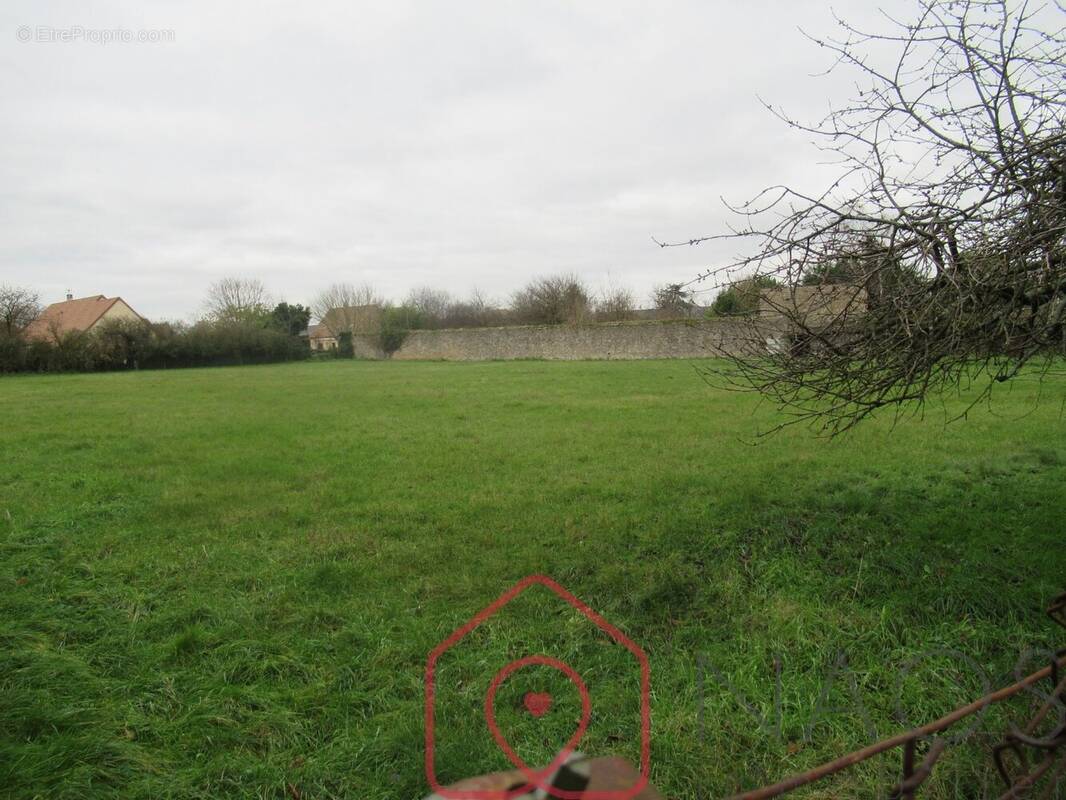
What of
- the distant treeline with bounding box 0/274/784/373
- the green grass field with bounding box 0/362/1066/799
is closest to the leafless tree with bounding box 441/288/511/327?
the distant treeline with bounding box 0/274/784/373

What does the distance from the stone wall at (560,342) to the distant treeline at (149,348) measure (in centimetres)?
906

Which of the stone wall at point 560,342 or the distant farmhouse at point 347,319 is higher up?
the distant farmhouse at point 347,319

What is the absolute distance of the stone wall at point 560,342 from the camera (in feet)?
99.6

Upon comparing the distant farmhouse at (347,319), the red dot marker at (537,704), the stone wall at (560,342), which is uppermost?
the distant farmhouse at (347,319)

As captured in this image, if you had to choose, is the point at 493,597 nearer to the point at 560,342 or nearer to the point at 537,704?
the point at 537,704

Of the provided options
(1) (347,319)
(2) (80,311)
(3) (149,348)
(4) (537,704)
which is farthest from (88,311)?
(4) (537,704)

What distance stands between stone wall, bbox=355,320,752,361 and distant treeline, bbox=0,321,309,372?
29.7 feet

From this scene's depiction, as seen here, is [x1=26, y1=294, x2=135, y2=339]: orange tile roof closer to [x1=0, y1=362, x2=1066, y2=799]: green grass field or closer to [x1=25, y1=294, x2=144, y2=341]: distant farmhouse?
[x1=25, y1=294, x2=144, y2=341]: distant farmhouse

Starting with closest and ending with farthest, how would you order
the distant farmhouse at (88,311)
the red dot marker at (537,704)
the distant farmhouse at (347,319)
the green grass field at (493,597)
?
1. the green grass field at (493,597)
2. the red dot marker at (537,704)
3. the distant farmhouse at (88,311)
4. the distant farmhouse at (347,319)

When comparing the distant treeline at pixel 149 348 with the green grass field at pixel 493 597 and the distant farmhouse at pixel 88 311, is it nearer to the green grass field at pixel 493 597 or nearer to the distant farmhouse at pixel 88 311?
the distant farmhouse at pixel 88 311

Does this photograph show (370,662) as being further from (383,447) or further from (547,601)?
(383,447)

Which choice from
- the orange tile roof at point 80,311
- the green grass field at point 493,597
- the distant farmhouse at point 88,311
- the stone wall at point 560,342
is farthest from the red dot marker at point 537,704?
the orange tile roof at point 80,311

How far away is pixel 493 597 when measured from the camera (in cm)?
399

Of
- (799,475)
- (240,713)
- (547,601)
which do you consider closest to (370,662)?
(240,713)
